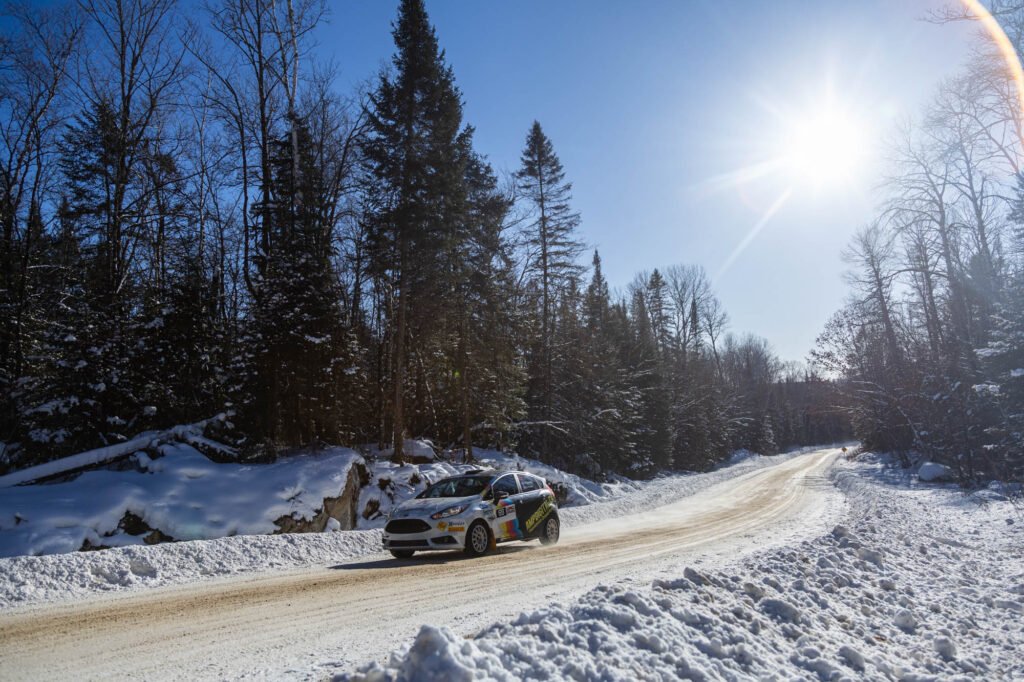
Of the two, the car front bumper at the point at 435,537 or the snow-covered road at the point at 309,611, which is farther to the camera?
the car front bumper at the point at 435,537

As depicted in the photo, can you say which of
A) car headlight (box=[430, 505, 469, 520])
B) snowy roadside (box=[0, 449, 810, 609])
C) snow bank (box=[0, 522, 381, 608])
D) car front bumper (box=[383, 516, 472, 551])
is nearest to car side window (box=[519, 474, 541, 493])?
car headlight (box=[430, 505, 469, 520])

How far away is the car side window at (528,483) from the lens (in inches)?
533

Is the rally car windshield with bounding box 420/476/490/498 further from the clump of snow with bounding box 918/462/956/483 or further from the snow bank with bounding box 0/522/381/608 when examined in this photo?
the clump of snow with bounding box 918/462/956/483

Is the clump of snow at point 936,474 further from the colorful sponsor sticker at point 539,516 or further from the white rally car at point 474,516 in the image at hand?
the colorful sponsor sticker at point 539,516

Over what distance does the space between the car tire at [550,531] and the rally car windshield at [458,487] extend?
2168mm

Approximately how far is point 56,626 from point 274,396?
35.2 feet

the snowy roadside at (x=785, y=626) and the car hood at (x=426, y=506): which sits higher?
the car hood at (x=426, y=506)

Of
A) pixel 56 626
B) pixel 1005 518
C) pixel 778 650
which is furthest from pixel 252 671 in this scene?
pixel 1005 518

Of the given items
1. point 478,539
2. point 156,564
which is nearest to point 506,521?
point 478,539

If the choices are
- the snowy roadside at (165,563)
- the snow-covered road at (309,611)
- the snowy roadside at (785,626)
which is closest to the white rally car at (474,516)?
the snow-covered road at (309,611)

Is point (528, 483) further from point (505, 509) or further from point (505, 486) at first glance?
point (505, 509)

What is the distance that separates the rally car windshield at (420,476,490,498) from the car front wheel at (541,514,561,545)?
220 cm

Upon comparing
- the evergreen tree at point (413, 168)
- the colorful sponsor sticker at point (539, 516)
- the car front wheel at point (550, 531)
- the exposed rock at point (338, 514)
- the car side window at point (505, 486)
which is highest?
the evergreen tree at point (413, 168)

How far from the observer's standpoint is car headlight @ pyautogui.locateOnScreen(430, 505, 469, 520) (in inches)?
446
